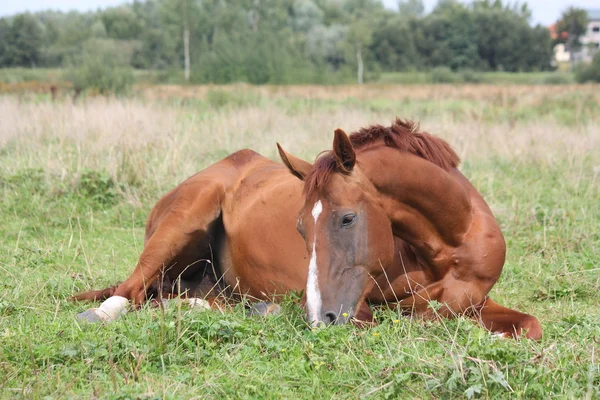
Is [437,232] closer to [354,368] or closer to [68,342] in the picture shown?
[354,368]

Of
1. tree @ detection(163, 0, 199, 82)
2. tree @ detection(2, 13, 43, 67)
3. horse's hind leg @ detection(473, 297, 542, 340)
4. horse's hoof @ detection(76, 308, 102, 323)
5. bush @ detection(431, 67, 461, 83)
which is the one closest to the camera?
horse's hind leg @ detection(473, 297, 542, 340)

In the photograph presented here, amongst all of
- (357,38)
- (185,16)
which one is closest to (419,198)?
(357,38)

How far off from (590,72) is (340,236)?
42.1m

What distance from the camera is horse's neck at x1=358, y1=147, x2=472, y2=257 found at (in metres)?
3.86

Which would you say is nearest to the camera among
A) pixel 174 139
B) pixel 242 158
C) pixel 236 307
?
pixel 236 307

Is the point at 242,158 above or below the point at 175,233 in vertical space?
above

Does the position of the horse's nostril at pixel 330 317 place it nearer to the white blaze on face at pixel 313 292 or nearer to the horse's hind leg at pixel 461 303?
the white blaze on face at pixel 313 292

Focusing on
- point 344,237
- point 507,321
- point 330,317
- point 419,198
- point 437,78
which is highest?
point 419,198

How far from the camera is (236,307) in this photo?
4398 millimetres

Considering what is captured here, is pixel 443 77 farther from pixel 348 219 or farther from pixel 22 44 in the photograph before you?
pixel 348 219

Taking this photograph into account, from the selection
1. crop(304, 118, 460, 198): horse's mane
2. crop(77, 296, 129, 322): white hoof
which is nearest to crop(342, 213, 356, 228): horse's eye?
crop(304, 118, 460, 198): horse's mane

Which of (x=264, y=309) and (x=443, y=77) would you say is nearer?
(x=264, y=309)

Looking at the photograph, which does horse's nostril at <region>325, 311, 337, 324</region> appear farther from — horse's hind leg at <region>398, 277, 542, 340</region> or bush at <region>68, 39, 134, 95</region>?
bush at <region>68, 39, 134, 95</region>

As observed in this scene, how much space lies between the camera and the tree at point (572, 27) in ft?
221
